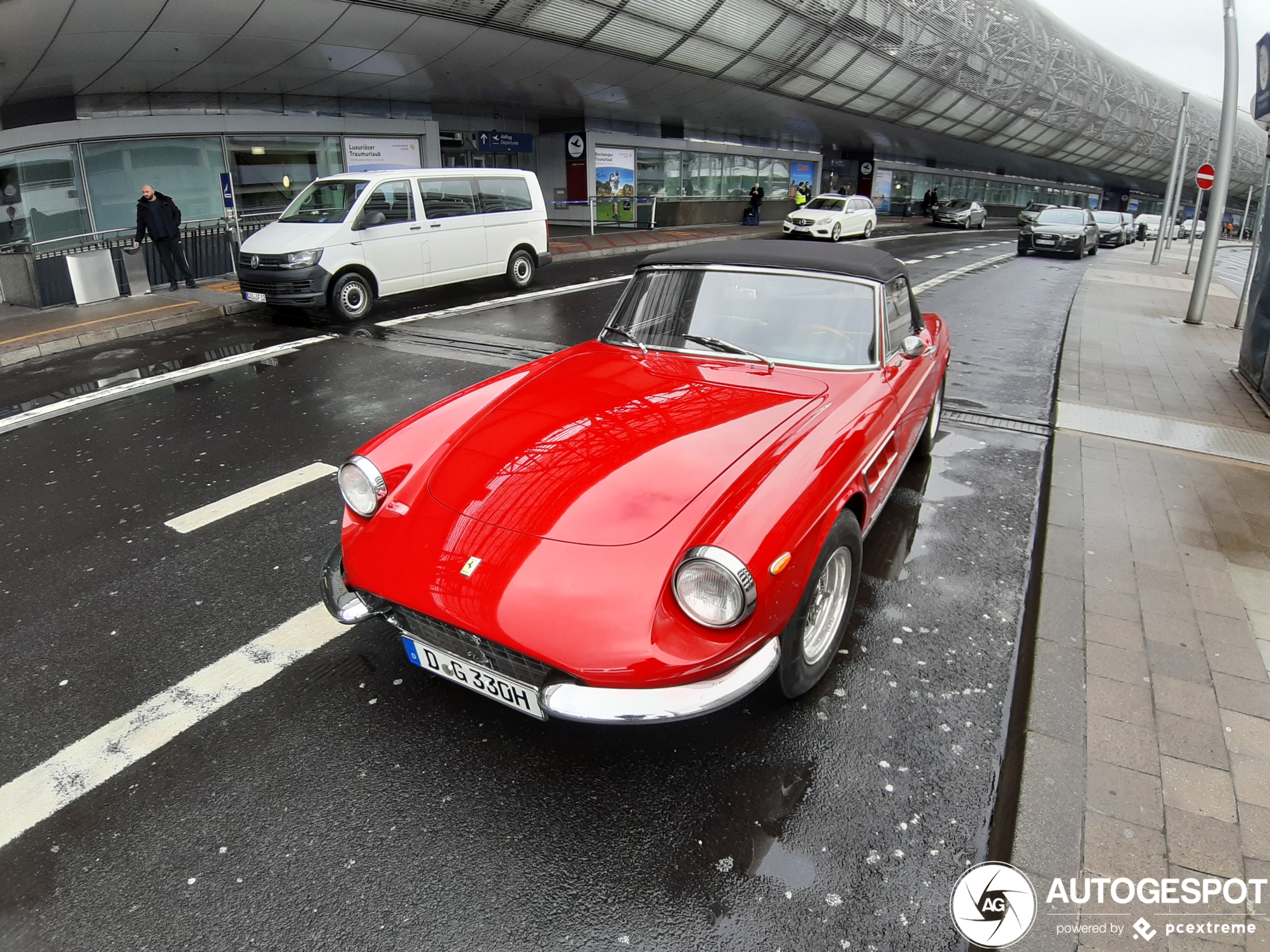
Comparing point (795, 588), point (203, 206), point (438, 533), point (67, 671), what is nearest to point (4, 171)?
point (203, 206)

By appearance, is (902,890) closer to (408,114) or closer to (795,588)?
(795,588)

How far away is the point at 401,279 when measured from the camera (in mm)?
11328

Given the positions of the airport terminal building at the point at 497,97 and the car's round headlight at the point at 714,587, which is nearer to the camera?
the car's round headlight at the point at 714,587

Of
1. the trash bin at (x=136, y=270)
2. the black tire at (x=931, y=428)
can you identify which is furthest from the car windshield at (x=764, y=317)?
the trash bin at (x=136, y=270)

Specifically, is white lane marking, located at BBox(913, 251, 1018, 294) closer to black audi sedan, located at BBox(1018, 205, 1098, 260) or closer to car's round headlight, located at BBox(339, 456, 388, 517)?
black audi sedan, located at BBox(1018, 205, 1098, 260)

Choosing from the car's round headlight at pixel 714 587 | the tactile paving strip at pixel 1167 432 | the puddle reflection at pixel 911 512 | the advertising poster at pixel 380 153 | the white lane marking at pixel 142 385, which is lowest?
the puddle reflection at pixel 911 512

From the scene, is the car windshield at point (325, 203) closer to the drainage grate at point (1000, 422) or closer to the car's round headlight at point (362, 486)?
the drainage grate at point (1000, 422)

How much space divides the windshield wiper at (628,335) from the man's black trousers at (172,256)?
11.6 meters

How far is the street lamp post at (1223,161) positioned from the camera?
1125 cm

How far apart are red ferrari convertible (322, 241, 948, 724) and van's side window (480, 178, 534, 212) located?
30.4 feet

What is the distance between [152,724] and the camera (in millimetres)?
2959

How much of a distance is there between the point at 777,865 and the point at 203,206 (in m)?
20.8

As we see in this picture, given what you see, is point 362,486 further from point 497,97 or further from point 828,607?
point 497,97

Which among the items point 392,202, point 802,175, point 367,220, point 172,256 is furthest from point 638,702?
point 802,175
